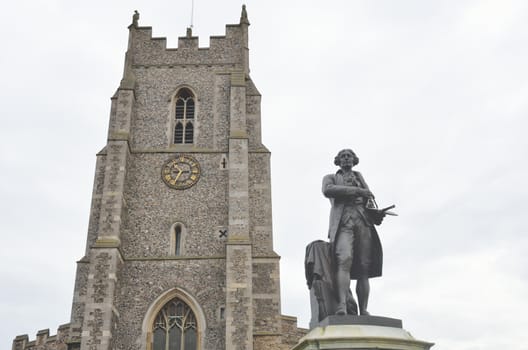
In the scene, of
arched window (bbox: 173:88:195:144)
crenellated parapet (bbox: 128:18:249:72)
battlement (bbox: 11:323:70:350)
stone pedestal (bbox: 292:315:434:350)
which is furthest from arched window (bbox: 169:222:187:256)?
stone pedestal (bbox: 292:315:434:350)

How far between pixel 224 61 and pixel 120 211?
8.54 metres

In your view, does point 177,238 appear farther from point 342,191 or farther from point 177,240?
point 342,191

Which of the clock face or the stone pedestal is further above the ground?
the clock face

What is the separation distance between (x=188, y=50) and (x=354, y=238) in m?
21.7

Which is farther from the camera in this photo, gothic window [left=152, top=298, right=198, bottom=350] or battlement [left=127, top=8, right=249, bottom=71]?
battlement [left=127, top=8, right=249, bottom=71]

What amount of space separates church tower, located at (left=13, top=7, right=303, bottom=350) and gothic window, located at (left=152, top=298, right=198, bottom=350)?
3cm

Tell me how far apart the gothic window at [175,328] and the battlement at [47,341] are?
385 cm

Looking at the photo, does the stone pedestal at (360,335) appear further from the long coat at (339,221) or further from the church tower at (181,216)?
the church tower at (181,216)

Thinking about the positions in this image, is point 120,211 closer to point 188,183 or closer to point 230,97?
point 188,183

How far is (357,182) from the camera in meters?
6.01

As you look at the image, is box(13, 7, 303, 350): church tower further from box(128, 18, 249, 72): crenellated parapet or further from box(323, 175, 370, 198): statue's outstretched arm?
box(323, 175, 370, 198): statue's outstretched arm

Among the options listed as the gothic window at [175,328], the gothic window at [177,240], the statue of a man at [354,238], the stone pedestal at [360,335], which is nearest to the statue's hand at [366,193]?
the statue of a man at [354,238]

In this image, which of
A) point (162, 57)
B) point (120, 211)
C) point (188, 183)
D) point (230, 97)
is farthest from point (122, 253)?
point (162, 57)

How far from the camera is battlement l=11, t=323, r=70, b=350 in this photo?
21.8m
